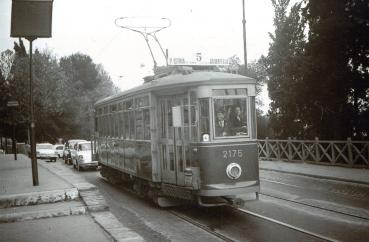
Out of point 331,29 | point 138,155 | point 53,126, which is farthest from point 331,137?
point 53,126

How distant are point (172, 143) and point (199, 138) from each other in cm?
117

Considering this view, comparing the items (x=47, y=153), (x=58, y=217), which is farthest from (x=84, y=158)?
(x=58, y=217)

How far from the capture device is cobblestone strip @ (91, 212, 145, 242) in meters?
7.58

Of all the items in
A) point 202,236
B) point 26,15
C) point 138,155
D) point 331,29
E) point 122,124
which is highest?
point 331,29

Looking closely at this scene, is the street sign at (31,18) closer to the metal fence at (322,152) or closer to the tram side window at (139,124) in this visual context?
the tram side window at (139,124)

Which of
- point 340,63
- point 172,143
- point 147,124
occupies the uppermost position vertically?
point 340,63

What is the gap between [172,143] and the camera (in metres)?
11.5

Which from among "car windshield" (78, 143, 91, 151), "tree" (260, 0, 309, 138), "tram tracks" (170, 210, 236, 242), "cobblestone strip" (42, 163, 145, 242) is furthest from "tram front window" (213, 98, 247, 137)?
"car windshield" (78, 143, 91, 151)

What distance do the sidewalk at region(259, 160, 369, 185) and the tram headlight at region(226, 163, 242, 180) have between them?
6555 mm

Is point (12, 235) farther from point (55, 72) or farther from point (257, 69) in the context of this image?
point (257, 69)

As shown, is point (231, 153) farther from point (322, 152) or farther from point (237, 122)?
point (322, 152)

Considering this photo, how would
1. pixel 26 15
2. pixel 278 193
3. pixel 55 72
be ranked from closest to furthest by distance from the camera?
pixel 26 15, pixel 278 193, pixel 55 72

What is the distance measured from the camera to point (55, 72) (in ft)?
158

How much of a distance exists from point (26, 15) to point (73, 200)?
5.07 m
